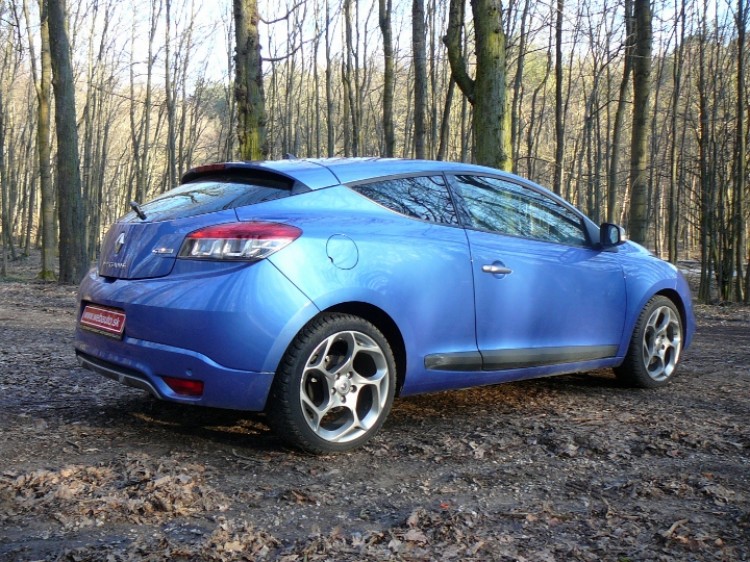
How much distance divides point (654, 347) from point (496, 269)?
1.88 m

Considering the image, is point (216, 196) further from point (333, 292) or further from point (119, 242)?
point (333, 292)

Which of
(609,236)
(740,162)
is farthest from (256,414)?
(740,162)

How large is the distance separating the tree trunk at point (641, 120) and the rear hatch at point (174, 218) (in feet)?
35.5

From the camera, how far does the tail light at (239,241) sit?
317cm

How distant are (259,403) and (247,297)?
1.64ft

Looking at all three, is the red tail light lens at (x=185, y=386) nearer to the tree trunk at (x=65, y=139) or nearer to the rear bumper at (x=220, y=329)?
the rear bumper at (x=220, y=329)

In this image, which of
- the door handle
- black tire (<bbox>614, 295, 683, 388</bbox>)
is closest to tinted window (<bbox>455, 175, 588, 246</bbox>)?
the door handle

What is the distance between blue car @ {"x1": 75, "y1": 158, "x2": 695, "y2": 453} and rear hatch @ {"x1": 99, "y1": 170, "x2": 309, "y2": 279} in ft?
0.04

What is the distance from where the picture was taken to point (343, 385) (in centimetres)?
341

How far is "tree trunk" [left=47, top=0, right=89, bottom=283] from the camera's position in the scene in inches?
537

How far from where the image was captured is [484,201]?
426 centimetres

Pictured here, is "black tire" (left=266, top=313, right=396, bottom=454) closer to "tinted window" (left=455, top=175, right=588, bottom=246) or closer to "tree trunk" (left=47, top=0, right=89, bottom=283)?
"tinted window" (left=455, top=175, right=588, bottom=246)

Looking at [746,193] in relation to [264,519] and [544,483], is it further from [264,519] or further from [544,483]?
[264,519]

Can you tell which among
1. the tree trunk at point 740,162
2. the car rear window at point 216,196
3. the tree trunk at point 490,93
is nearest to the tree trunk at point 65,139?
the tree trunk at point 490,93
